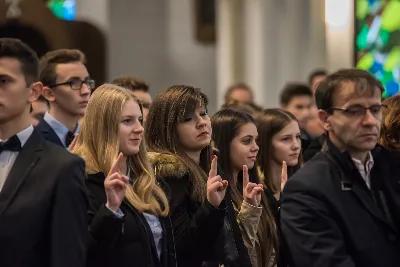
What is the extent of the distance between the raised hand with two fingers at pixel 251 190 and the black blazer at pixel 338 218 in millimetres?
712

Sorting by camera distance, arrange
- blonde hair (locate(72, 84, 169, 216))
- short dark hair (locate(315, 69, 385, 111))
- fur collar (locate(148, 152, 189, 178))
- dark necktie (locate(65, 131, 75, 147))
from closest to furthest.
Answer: short dark hair (locate(315, 69, 385, 111))
blonde hair (locate(72, 84, 169, 216))
fur collar (locate(148, 152, 189, 178))
dark necktie (locate(65, 131, 75, 147))

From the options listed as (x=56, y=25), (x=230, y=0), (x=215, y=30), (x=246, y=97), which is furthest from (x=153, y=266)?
(x=215, y=30)

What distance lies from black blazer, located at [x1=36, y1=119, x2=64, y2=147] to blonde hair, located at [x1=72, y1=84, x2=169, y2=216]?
1008 mm

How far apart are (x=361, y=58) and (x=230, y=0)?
3693 mm

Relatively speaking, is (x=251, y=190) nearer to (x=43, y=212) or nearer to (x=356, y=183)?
(x=356, y=183)

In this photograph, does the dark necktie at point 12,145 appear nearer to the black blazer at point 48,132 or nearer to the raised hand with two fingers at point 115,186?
the raised hand with two fingers at point 115,186

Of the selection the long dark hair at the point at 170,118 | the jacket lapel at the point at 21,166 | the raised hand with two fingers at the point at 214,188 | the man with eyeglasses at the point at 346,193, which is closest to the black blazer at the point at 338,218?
the man with eyeglasses at the point at 346,193

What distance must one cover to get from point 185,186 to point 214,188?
0.80 ft

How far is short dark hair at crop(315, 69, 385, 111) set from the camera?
4758 millimetres

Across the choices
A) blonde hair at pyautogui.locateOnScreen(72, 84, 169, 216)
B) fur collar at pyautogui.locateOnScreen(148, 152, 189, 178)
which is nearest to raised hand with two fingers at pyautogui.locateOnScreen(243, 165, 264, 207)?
fur collar at pyautogui.locateOnScreen(148, 152, 189, 178)

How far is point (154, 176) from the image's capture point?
516 cm

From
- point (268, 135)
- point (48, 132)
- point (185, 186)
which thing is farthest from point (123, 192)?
point (268, 135)

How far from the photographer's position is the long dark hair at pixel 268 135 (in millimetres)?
6250

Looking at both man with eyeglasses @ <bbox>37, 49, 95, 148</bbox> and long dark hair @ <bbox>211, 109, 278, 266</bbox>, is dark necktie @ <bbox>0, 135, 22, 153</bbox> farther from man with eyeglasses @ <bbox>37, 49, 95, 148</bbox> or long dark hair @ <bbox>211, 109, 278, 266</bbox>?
man with eyeglasses @ <bbox>37, 49, 95, 148</bbox>
